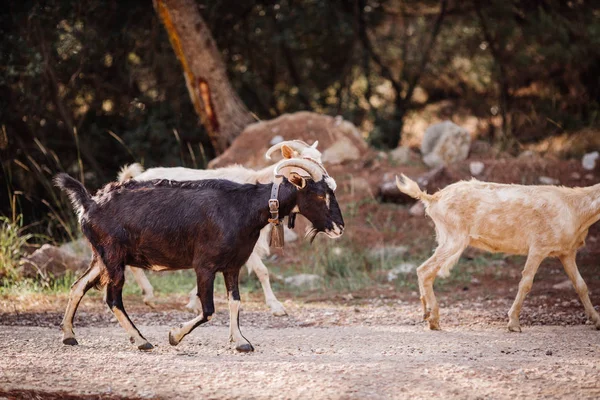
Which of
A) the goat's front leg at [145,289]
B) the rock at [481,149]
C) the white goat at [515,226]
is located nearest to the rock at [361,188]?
the rock at [481,149]

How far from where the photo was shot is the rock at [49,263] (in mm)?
10461

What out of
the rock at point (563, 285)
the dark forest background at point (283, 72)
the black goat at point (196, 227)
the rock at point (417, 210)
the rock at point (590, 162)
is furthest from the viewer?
the dark forest background at point (283, 72)

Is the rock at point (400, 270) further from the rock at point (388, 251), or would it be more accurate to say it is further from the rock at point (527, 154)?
the rock at point (527, 154)

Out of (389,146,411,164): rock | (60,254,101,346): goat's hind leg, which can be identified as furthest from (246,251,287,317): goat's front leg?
(389,146,411,164): rock

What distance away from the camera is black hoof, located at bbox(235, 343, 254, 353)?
252 inches

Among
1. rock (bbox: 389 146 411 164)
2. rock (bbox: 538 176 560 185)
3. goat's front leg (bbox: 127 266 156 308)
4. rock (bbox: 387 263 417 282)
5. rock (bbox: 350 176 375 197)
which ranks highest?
rock (bbox: 389 146 411 164)

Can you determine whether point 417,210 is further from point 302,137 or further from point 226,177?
point 226,177

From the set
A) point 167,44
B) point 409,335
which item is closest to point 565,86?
point 167,44

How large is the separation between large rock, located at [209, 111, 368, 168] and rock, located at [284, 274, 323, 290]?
3.01 meters

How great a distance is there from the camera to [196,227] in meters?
6.67

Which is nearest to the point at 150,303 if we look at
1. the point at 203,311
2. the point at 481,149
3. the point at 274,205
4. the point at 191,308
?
the point at 191,308

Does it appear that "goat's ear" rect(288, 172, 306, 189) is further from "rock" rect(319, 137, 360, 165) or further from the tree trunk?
the tree trunk

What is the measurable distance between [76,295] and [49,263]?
381 cm

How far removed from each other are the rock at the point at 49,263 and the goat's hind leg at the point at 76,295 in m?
3.58
